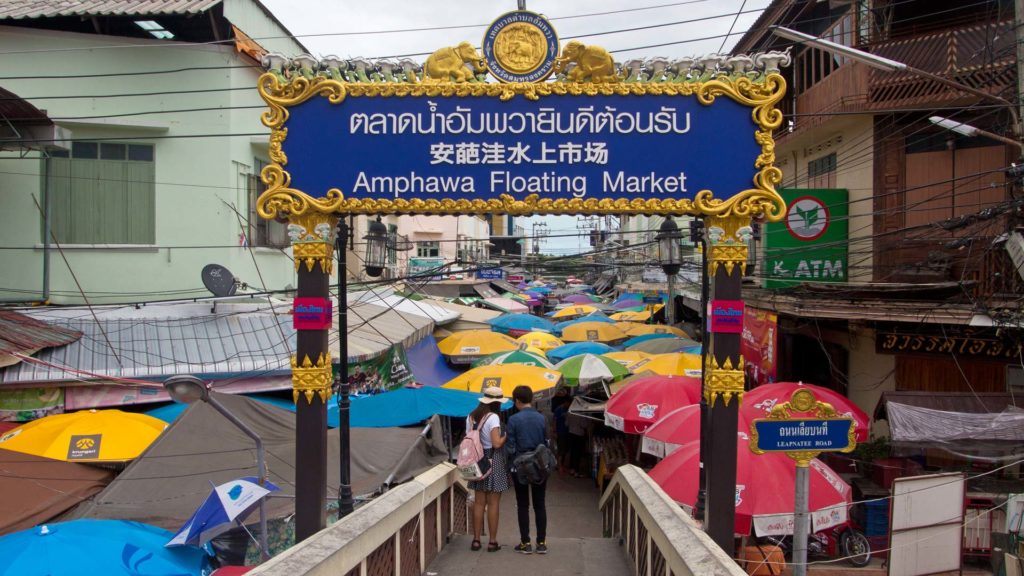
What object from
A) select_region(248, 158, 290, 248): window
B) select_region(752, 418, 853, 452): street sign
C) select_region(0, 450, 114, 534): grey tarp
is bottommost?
select_region(0, 450, 114, 534): grey tarp

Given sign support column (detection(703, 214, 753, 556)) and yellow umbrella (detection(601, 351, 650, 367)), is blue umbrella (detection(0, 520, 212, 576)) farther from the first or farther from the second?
yellow umbrella (detection(601, 351, 650, 367))

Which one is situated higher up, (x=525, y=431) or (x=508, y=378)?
(x=525, y=431)

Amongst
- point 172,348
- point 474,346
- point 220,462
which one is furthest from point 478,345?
point 220,462

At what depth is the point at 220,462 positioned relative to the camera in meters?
9.57

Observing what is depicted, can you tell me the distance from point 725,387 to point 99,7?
13.7 m

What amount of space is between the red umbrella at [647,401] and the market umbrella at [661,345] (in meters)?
6.72

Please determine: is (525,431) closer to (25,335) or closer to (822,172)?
(25,335)

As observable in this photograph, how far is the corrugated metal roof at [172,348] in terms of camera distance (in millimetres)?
12469

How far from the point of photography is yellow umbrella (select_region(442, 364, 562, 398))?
47.1ft

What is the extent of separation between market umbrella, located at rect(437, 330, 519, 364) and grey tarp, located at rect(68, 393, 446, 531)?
8790 mm

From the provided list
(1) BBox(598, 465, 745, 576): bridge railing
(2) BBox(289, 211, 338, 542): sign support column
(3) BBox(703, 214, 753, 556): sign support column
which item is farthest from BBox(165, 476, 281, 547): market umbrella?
(3) BBox(703, 214, 753, 556): sign support column

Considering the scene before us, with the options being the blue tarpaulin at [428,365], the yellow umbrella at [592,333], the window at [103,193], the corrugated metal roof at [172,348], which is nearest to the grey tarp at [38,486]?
the corrugated metal roof at [172,348]

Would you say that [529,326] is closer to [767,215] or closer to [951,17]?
[951,17]

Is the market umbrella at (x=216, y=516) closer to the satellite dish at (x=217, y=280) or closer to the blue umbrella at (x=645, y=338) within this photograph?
the satellite dish at (x=217, y=280)
